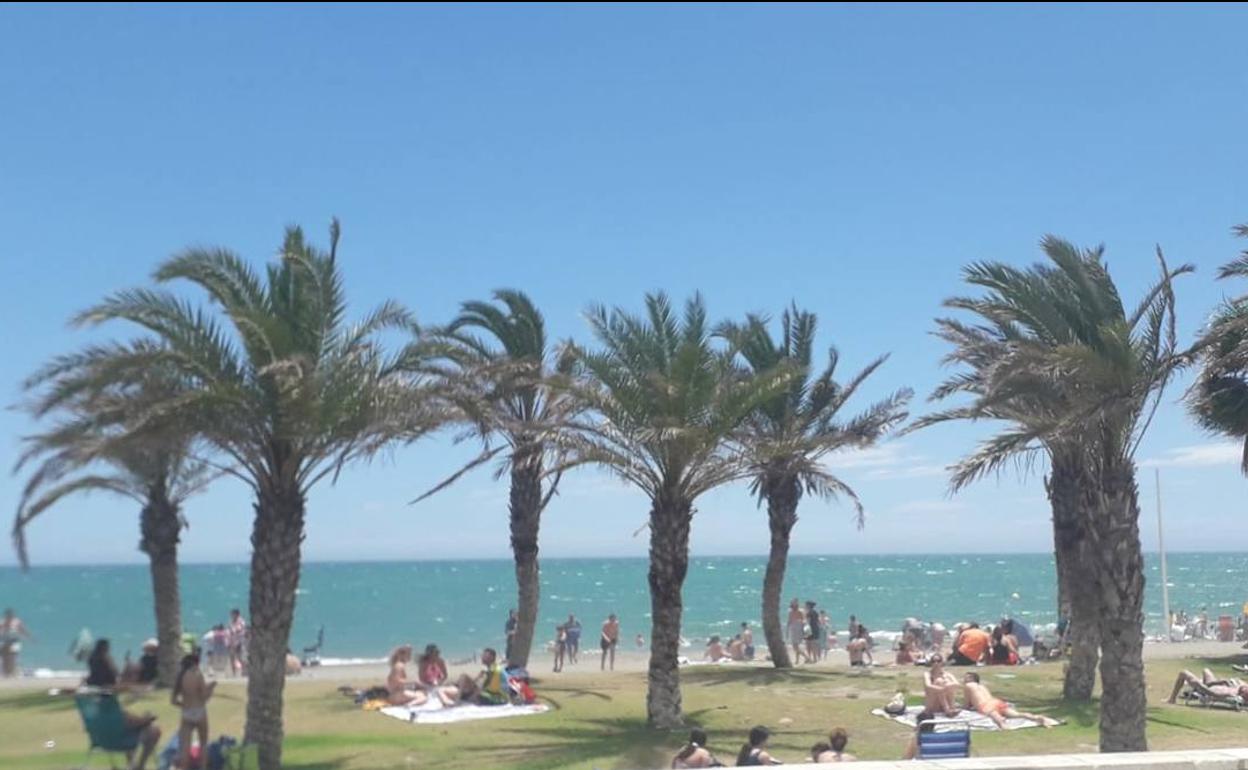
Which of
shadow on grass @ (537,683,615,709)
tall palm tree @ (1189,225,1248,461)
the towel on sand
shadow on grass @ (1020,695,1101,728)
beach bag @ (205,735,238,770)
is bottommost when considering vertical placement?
shadow on grass @ (537,683,615,709)

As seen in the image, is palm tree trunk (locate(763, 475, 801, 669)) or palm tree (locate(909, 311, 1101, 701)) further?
palm tree trunk (locate(763, 475, 801, 669))

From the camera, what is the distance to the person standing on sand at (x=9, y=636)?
2420 centimetres

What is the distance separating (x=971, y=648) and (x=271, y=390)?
1590 centimetres

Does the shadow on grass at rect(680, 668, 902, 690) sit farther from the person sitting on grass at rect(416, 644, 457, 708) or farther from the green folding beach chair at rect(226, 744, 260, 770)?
the green folding beach chair at rect(226, 744, 260, 770)

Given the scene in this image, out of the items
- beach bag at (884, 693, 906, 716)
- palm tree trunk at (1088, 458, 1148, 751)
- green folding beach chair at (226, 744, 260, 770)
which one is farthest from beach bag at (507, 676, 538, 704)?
palm tree trunk at (1088, 458, 1148, 751)

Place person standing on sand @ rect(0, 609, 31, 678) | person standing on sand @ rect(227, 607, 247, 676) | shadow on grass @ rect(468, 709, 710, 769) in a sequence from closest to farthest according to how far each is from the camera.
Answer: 1. shadow on grass @ rect(468, 709, 710, 769)
2. person standing on sand @ rect(0, 609, 31, 678)
3. person standing on sand @ rect(227, 607, 247, 676)

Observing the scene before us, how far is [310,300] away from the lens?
14.1 meters

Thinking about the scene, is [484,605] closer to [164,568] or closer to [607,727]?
[164,568]

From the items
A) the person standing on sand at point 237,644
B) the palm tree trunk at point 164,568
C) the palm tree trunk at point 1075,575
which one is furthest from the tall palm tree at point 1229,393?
the person standing on sand at point 237,644

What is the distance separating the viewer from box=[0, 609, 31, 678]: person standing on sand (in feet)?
79.4

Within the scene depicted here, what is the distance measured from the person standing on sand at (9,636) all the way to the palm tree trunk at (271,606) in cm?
1254

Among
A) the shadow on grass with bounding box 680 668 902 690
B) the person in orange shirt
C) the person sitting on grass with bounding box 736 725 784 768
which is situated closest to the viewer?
the person sitting on grass with bounding box 736 725 784 768

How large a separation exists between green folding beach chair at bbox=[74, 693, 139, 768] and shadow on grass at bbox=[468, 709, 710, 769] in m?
3.91

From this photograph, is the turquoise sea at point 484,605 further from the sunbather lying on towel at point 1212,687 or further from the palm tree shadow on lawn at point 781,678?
the sunbather lying on towel at point 1212,687
